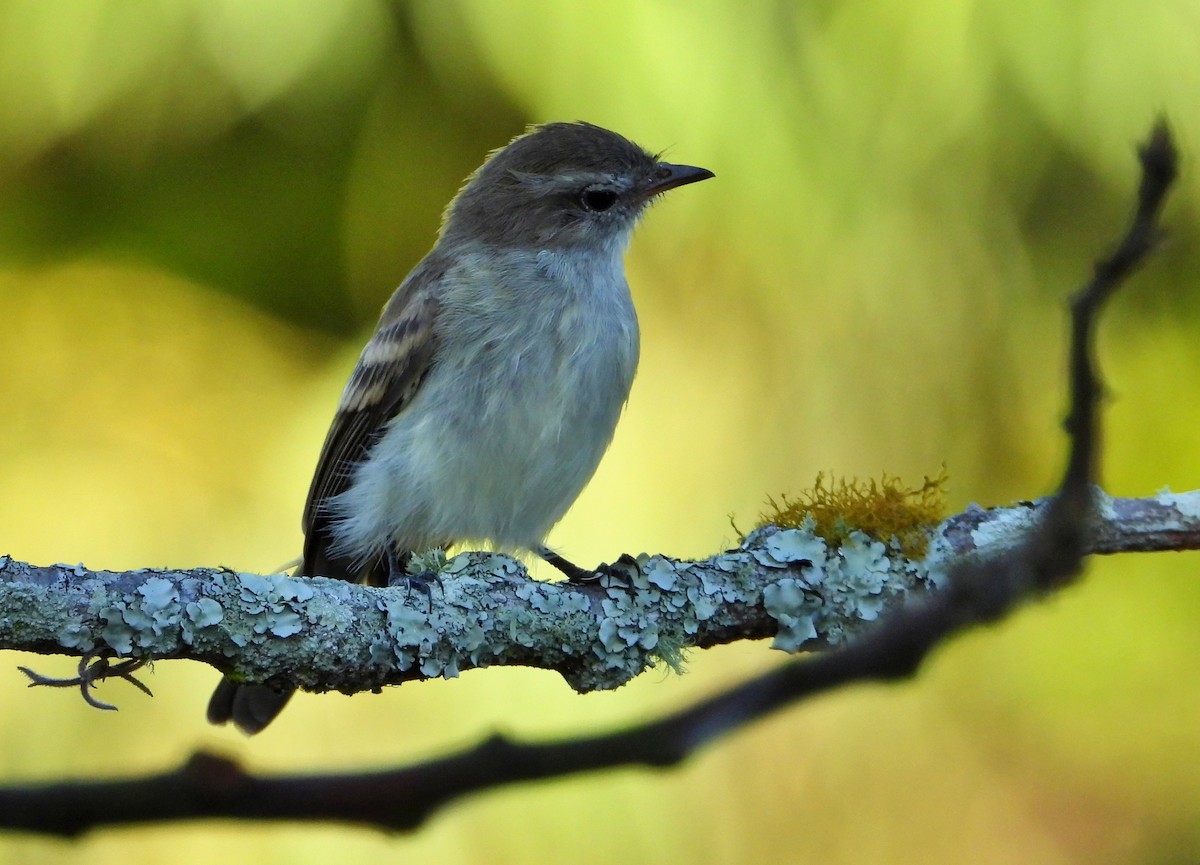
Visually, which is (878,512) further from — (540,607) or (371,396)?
(371,396)

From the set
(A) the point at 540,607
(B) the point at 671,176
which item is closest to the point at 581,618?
(A) the point at 540,607

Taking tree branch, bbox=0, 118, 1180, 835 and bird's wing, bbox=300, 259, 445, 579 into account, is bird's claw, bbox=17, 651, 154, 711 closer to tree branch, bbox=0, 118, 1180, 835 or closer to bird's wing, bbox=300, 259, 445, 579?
tree branch, bbox=0, 118, 1180, 835

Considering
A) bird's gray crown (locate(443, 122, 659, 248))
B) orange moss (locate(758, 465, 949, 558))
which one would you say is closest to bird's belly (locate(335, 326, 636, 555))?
bird's gray crown (locate(443, 122, 659, 248))

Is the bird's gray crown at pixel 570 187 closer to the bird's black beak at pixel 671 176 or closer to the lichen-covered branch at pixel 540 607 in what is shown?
the bird's black beak at pixel 671 176

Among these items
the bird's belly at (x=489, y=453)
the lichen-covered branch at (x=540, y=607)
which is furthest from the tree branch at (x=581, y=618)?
the bird's belly at (x=489, y=453)

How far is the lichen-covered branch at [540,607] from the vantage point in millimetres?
Result: 2473

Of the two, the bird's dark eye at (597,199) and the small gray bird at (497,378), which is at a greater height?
the bird's dark eye at (597,199)

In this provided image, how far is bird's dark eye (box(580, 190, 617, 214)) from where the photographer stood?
4.23 meters

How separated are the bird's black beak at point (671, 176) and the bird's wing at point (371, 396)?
2.57 ft

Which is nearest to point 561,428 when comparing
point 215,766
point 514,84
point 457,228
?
point 457,228

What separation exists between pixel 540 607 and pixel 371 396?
4.30 ft

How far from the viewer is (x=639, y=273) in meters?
4.62

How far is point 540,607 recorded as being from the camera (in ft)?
9.63

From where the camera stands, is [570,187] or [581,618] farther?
[570,187]
